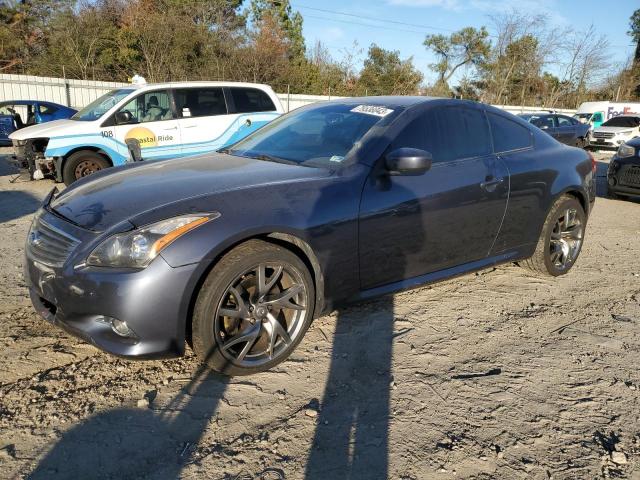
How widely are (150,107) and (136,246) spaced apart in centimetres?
663

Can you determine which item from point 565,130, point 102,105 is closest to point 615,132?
point 565,130

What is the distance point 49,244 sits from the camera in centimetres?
274

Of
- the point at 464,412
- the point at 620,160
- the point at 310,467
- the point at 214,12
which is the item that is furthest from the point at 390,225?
the point at 214,12

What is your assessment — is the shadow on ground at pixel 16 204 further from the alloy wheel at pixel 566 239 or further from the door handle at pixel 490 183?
the alloy wheel at pixel 566 239

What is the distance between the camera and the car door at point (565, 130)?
59.3ft

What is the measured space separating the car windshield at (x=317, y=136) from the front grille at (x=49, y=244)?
143cm

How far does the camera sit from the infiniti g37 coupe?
98.7 inches

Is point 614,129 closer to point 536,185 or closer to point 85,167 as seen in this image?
point 536,185

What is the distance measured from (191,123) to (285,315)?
6383mm

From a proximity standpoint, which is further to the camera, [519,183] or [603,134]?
[603,134]

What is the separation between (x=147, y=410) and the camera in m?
2.52

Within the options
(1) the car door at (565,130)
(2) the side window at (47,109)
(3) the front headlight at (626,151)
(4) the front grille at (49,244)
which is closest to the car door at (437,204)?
(4) the front grille at (49,244)

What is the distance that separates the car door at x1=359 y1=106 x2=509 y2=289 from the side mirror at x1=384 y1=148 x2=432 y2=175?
0.12 m

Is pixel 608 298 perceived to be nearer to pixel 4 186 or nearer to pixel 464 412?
pixel 464 412
